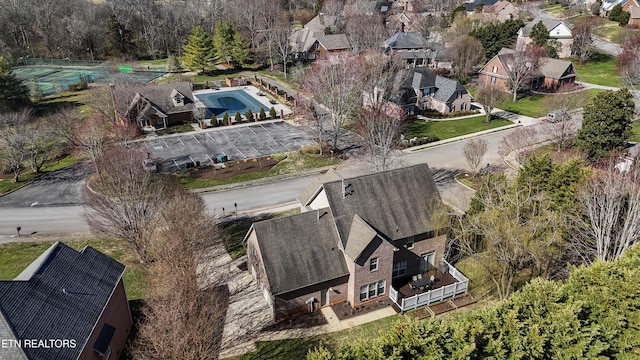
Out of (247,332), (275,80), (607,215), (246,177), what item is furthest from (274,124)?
(607,215)

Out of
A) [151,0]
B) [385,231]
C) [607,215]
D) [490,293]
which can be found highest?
[151,0]

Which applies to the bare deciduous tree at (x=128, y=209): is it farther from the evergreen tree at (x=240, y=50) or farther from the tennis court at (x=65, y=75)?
the evergreen tree at (x=240, y=50)

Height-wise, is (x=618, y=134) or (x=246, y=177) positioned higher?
(x=618, y=134)

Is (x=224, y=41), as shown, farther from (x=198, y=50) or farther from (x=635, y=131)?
(x=635, y=131)

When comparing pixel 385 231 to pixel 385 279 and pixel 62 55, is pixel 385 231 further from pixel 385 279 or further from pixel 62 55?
pixel 62 55

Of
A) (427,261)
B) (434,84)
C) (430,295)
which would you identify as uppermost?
(434,84)

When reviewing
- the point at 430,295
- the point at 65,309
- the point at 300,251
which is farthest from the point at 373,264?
the point at 65,309
